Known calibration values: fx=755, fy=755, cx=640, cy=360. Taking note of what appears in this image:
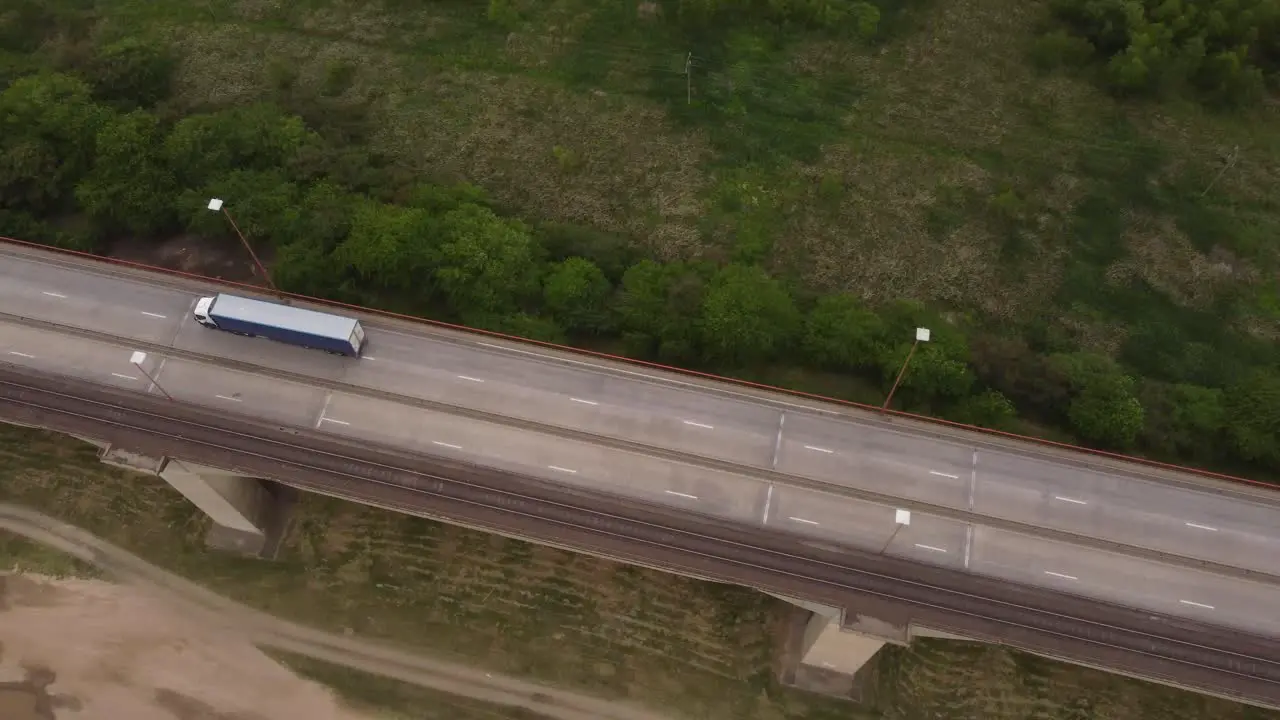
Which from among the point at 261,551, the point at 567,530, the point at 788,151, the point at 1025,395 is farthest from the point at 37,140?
the point at 1025,395

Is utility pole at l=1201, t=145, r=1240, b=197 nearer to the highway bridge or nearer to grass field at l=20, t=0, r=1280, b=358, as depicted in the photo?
grass field at l=20, t=0, r=1280, b=358

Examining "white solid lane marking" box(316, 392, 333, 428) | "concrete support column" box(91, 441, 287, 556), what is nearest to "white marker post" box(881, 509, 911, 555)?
"white solid lane marking" box(316, 392, 333, 428)

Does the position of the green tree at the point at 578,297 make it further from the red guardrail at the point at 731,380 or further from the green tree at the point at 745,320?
the green tree at the point at 745,320

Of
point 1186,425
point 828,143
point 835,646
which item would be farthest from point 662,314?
point 1186,425

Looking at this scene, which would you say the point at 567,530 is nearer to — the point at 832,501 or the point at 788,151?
the point at 832,501

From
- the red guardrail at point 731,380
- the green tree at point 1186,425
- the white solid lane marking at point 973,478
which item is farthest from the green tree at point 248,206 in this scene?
the green tree at point 1186,425

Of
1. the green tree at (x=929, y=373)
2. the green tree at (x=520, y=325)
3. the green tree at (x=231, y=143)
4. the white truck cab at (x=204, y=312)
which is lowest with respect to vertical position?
the white truck cab at (x=204, y=312)

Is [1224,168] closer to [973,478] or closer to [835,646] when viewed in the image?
[973,478]
